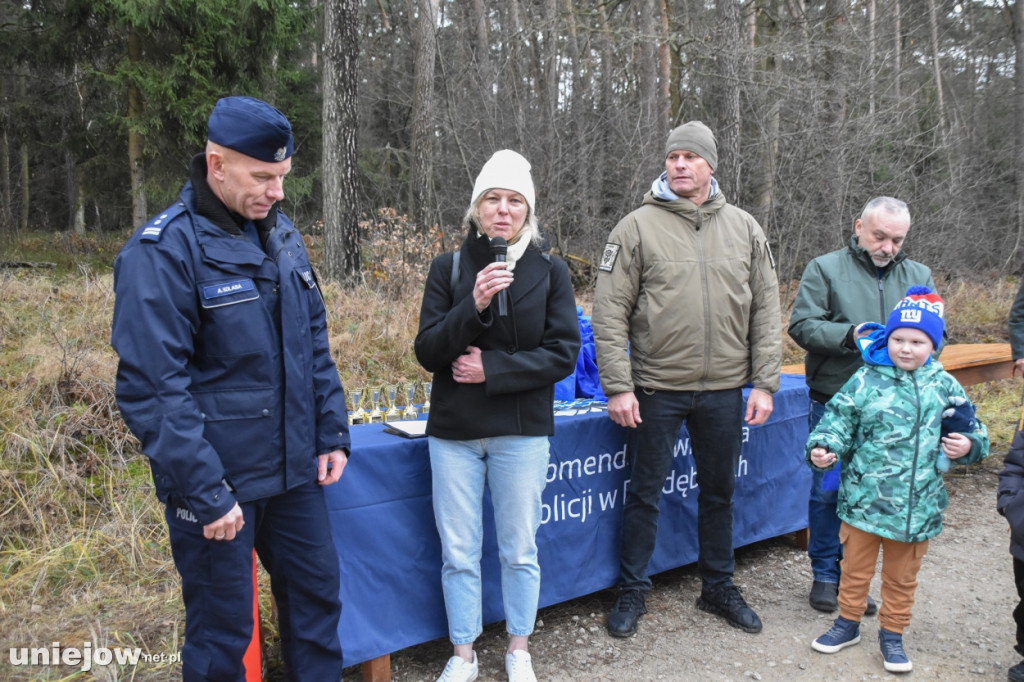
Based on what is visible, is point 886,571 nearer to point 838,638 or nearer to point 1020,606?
point 838,638

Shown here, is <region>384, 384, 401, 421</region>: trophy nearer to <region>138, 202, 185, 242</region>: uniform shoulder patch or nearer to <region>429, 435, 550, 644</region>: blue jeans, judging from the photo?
<region>429, 435, 550, 644</region>: blue jeans

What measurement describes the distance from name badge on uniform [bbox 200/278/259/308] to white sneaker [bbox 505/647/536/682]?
5.56 feet

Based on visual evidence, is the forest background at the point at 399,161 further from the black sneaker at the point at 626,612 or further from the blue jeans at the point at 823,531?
the blue jeans at the point at 823,531

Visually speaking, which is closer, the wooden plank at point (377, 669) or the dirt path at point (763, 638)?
the wooden plank at point (377, 669)

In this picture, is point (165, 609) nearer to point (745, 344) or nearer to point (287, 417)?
point (287, 417)

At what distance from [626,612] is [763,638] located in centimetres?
61

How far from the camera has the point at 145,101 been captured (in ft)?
35.7

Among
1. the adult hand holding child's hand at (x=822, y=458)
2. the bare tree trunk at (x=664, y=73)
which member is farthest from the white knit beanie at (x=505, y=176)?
the bare tree trunk at (x=664, y=73)

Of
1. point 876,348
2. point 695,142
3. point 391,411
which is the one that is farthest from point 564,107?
point 876,348

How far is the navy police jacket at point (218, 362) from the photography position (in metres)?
1.93

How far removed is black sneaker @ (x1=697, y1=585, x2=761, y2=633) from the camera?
340 cm

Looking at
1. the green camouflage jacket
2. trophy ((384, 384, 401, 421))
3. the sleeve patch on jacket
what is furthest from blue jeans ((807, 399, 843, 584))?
trophy ((384, 384, 401, 421))

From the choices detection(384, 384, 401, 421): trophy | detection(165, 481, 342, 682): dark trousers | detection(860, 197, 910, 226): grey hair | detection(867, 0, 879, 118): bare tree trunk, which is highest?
detection(867, 0, 879, 118): bare tree trunk

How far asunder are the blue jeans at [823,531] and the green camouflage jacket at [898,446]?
525 mm
